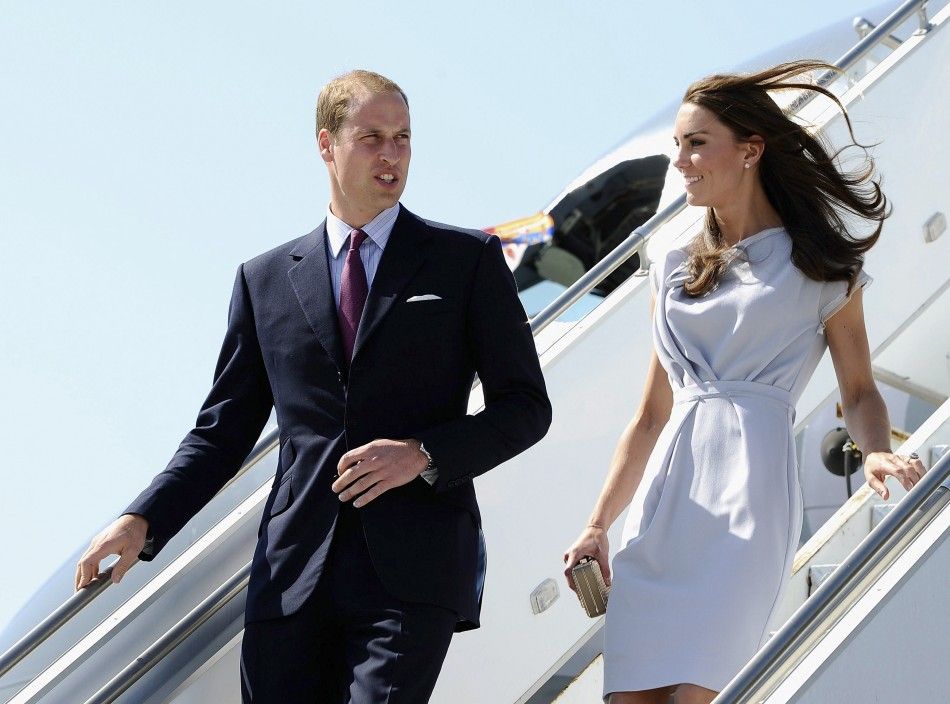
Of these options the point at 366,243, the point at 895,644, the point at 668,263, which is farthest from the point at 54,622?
the point at 895,644

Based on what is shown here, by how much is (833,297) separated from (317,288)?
1.02 m

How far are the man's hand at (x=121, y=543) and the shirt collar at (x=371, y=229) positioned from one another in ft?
2.13

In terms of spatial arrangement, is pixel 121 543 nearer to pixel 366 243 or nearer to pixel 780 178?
pixel 366 243

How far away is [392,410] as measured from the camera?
2.53 metres

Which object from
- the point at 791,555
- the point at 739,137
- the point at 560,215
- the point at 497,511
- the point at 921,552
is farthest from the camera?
the point at 560,215

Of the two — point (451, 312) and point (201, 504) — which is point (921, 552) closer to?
point (451, 312)

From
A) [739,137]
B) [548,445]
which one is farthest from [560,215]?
[739,137]

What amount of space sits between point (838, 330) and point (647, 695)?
81cm

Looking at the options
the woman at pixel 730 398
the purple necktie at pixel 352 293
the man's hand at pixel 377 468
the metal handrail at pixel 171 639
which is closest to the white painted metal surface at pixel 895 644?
the woman at pixel 730 398

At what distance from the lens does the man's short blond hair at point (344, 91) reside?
2.63m

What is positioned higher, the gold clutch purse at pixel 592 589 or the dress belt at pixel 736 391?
the dress belt at pixel 736 391

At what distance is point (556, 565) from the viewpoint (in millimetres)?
3775

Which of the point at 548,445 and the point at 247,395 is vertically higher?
the point at 247,395

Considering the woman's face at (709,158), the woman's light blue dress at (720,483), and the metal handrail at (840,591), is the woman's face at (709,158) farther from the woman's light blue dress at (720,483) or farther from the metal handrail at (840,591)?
the metal handrail at (840,591)
